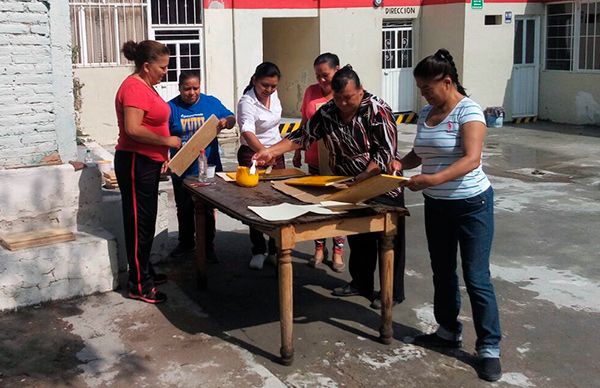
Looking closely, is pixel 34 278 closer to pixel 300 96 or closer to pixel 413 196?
pixel 413 196

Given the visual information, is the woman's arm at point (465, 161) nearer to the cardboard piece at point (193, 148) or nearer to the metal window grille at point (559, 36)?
the cardboard piece at point (193, 148)

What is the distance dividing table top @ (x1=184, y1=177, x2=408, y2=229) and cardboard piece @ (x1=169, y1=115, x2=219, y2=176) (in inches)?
5.7

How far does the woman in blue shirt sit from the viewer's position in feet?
19.9

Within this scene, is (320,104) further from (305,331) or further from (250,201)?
(305,331)

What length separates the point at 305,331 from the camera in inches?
189

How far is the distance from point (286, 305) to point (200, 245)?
1.53m

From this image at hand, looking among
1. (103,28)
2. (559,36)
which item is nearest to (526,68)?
(559,36)

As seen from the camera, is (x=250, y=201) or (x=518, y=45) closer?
(x=250, y=201)

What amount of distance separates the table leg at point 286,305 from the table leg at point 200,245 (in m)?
1.46

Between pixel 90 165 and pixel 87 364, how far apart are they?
193cm

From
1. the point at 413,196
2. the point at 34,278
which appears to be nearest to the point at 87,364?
the point at 34,278

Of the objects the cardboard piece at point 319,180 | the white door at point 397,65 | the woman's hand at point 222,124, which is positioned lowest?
the cardboard piece at point 319,180

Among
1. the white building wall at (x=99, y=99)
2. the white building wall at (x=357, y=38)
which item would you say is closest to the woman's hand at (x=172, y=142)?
the white building wall at (x=99, y=99)

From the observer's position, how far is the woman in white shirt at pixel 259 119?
5859mm
